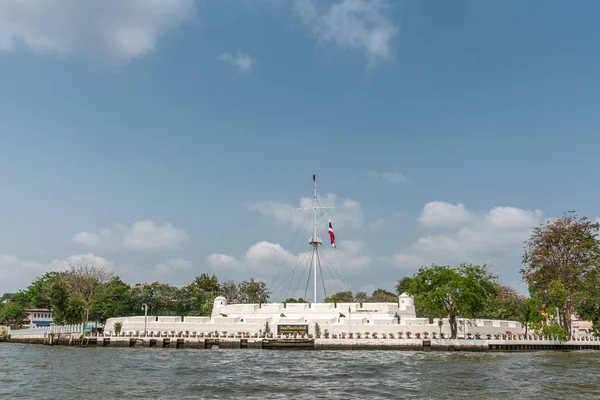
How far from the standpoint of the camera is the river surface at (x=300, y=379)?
25.3m

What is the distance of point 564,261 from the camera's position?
67625 millimetres

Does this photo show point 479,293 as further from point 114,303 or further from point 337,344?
point 114,303

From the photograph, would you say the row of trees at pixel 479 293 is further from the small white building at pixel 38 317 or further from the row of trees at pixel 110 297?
the small white building at pixel 38 317

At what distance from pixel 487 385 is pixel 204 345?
41.8m

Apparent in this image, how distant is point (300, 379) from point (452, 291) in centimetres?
3348

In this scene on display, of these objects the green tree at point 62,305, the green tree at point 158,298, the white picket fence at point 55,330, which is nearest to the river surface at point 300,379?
the green tree at point 62,305

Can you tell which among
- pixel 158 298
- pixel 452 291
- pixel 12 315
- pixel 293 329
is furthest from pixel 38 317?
pixel 452 291

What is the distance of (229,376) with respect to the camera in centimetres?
3203

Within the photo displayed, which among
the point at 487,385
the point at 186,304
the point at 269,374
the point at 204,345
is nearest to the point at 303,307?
the point at 204,345

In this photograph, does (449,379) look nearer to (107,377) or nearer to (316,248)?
(107,377)

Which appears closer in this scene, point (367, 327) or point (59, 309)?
point (367, 327)

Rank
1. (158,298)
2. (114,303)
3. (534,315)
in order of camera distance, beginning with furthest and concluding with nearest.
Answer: (158,298) → (114,303) → (534,315)

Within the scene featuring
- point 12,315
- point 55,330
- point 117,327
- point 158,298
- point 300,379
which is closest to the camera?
point 300,379

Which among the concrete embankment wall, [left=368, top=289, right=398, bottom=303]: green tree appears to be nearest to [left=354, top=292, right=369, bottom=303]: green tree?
[left=368, top=289, right=398, bottom=303]: green tree
